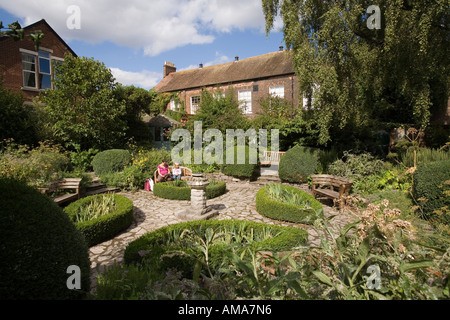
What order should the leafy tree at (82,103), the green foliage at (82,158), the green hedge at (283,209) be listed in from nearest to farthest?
the green hedge at (283,209)
the leafy tree at (82,103)
the green foliage at (82,158)

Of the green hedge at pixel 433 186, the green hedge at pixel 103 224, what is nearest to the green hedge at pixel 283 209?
the green hedge at pixel 433 186

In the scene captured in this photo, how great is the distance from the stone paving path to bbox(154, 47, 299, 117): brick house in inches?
400

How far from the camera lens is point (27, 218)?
213 cm

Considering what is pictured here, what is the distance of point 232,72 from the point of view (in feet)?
77.5

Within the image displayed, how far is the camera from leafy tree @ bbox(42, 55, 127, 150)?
1233 cm

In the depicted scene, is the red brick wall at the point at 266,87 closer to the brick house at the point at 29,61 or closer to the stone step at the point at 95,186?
the brick house at the point at 29,61

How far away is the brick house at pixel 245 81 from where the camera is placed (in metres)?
20.0

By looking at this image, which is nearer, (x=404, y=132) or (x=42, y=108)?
(x=404, y=132)

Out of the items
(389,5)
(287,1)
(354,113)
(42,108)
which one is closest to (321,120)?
(354,113)

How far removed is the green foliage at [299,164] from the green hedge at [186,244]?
5664 mm

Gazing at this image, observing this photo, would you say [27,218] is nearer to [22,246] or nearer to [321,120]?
[22,246]

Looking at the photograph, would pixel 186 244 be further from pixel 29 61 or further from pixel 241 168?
pixel 29 61

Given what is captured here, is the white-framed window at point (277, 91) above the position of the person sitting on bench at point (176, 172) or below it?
above
